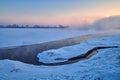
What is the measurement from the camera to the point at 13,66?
17484 millimetres

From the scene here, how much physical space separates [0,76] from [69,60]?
901 centimetres

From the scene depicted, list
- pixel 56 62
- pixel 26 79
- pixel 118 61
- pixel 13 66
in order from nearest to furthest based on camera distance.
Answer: pixel 26 79 < pixel 118 61 < pixel 13 66 < pixel 56 62

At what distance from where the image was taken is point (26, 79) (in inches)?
545

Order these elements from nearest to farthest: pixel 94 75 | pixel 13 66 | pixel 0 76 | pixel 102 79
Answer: pixel 102 79 < pixel 94 75 < pixel 0 76 < pixel 13 66

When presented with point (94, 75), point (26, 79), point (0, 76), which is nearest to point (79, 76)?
point (94, 75)

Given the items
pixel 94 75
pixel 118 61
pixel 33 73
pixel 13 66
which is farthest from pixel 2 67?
pixel 118 61

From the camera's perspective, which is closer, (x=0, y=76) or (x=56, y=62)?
(x=0, y=76)

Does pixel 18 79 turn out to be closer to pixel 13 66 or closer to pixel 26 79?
pixel 26 79

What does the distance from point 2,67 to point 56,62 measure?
20.1ft

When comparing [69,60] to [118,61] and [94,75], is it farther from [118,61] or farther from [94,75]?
[94,75]

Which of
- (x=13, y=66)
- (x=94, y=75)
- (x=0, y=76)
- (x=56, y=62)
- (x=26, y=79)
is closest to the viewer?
(x=94, y=75)

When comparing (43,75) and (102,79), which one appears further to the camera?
(43,75)

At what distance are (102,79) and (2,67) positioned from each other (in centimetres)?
988

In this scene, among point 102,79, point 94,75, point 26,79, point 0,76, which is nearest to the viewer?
point 102,79
